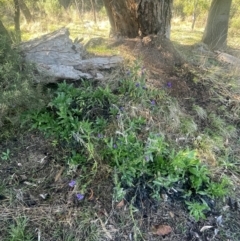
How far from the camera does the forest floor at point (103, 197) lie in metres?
1.81

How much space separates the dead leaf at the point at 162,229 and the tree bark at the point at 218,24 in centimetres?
424

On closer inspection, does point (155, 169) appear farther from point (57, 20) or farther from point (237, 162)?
point (57, 20)

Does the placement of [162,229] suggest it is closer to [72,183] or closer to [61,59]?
[72,183]

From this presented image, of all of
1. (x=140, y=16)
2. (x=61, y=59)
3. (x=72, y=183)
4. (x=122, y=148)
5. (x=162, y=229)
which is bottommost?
(x=162, y=229)

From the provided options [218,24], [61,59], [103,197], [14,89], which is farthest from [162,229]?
[218,24]

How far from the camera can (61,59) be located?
9.03 feet

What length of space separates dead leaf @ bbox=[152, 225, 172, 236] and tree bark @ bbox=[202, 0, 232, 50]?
4.24 m

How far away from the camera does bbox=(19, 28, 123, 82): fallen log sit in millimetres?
2580

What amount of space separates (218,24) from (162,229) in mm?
4675

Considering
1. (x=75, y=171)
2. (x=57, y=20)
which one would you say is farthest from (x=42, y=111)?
(x=57, y=20)

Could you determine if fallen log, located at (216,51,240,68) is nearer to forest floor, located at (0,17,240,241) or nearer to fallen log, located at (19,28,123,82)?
forest floor, located at (0,17,240,241)

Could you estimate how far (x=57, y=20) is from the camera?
25.0 feet

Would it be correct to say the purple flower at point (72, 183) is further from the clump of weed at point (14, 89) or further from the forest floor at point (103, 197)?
the clump of weed at point (14, 89)

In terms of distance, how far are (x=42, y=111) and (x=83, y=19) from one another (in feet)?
20.1
